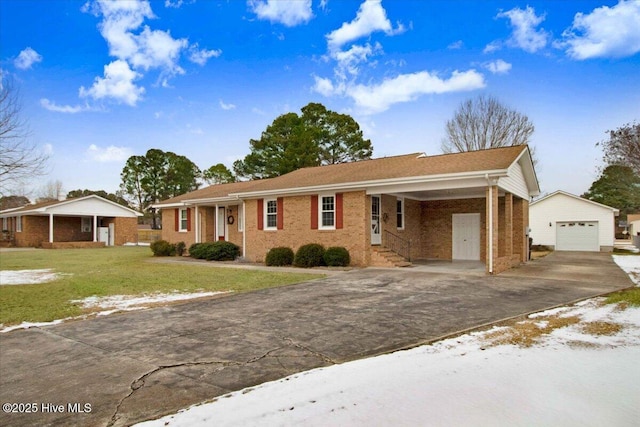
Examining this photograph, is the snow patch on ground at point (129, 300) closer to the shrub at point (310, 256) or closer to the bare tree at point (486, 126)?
the shrub at point (310, 256)

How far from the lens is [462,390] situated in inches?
146

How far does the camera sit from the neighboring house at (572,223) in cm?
2955

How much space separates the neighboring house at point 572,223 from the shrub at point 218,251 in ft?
83.0

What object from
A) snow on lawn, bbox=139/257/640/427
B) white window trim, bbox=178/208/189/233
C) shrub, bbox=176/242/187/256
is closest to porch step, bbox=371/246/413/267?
snow on lawn, bbox=139/257/640/427

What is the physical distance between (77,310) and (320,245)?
9406mm

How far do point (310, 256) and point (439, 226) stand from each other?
689cm

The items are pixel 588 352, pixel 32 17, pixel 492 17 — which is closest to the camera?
pixel 588 352

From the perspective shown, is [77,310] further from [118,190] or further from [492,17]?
[118,190]

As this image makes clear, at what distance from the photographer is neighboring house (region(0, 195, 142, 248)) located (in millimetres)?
33562

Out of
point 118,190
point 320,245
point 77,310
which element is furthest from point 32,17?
point 118,190

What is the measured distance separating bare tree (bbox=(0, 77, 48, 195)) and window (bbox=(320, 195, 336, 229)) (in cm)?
987

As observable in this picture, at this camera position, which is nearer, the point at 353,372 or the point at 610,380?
the point at 610,380

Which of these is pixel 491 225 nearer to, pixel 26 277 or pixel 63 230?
pixel 26 277

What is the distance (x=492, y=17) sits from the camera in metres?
14.9
